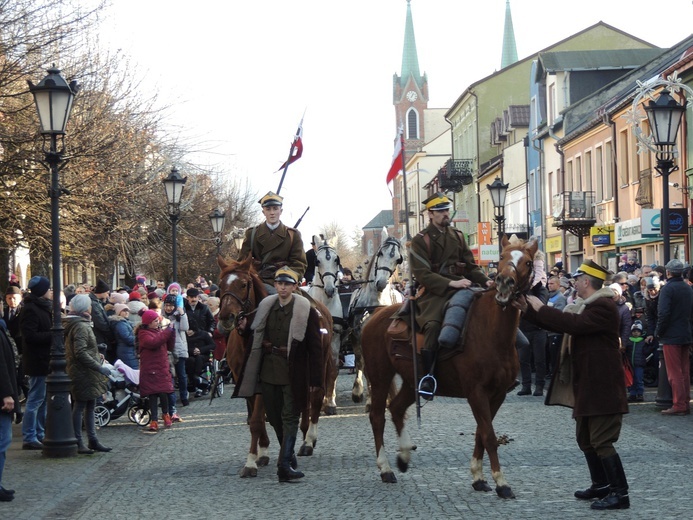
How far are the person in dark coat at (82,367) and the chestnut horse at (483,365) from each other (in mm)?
4682

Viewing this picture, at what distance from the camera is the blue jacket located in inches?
653

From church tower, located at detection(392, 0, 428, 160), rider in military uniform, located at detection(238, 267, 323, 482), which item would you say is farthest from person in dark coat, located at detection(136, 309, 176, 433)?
church tower, located at detection(392, 0, 428, 160)

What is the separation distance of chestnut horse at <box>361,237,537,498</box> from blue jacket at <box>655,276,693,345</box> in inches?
260

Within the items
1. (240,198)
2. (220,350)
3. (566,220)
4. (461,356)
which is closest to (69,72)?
(220,350)

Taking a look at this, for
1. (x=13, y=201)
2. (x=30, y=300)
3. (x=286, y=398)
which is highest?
(x=13, y=201)

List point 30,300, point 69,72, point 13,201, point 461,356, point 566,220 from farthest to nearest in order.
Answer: point 566,220 < point 69,72 < point 13,201 < point 30,300 < point 461,356

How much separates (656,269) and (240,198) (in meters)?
45.4

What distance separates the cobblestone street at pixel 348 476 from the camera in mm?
9516

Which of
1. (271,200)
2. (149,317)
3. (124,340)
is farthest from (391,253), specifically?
(271,200)

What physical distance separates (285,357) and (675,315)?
7.48 m

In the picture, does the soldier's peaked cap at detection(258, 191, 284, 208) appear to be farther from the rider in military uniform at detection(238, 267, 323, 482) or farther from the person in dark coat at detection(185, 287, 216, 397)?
the person in dark coat at detection(185, 287, 216, 397)

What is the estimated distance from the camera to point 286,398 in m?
11.3

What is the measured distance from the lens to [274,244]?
13164 mm

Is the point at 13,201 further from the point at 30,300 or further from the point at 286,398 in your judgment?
the point at 286,398
